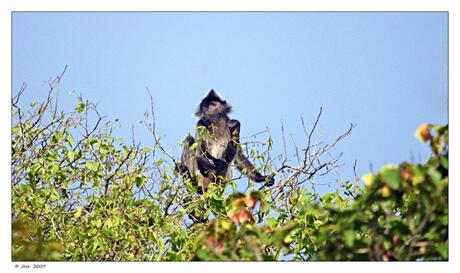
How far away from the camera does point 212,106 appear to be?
31.3ft

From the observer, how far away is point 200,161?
8492 mm

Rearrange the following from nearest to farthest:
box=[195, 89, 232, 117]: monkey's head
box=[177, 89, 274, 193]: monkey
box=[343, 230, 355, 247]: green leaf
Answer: box=[343, 230, 355, 247]: green leaf, box=[177, 89, 274, 193]: monkey, box=[195, 89, 232, 117]: monkey's head

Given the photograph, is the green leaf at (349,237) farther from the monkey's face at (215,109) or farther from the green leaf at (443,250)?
the monkey's face at (215,109)

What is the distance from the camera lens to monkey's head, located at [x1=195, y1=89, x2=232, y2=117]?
9531 mm

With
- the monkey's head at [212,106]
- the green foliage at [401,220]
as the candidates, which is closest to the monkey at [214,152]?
the monkey's head at [212,106]

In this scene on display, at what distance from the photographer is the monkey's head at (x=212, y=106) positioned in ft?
31.3

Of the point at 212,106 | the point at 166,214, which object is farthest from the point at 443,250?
the point at 212,106

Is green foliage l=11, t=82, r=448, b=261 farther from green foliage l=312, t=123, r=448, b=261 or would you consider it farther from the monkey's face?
the monkey's face

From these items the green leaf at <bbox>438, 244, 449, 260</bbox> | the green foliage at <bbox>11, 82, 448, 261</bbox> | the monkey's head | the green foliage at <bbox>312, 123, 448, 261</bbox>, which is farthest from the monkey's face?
the green leaf at <bbox>438, 244, 449, 260</bbox>

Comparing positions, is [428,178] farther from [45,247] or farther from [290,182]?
[290,182]

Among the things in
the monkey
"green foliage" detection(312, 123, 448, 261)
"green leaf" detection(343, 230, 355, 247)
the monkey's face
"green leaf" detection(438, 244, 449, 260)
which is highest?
the monkey's face

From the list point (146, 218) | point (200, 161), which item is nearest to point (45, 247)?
point (146, 218)

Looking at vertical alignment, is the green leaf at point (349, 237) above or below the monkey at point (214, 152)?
below
